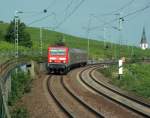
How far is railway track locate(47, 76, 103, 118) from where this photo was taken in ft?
84.7

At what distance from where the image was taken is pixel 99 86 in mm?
43000

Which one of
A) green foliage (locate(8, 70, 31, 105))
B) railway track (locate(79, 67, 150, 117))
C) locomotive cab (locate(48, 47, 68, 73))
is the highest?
locomotive cab (locate(48, 47, 68, 73))

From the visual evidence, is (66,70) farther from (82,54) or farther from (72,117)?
(72,117)

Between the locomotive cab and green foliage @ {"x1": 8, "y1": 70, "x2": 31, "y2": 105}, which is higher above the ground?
the locomotive cab

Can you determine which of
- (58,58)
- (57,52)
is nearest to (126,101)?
(58,58)

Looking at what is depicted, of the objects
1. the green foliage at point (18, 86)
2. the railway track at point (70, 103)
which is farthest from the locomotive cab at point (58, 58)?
the railway track at point (70, 103)

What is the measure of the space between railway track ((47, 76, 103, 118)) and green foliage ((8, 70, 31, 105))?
1.95m

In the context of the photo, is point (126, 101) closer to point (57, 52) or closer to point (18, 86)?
point (18, 86)

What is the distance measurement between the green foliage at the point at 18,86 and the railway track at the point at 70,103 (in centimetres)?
195

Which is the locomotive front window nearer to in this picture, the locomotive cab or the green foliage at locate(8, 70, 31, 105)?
the locomotive cab

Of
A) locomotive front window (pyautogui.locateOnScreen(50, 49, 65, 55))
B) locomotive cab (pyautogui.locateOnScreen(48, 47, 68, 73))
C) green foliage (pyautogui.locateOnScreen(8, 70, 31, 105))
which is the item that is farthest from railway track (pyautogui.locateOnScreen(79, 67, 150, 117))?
locomotive front window (pyautogui.locateOnScreen(50, 49, 65, 55))

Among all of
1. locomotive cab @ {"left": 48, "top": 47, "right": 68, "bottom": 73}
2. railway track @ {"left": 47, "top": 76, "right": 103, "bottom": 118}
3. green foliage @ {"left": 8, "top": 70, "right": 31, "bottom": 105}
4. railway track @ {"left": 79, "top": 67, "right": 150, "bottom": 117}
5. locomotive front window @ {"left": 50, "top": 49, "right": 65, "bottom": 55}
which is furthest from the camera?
locomotive front window @ {"left": 50, "top": 49, "right": 65, "bottom": 55}

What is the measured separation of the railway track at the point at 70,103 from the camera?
25812 millimetres

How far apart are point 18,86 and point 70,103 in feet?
21.4
